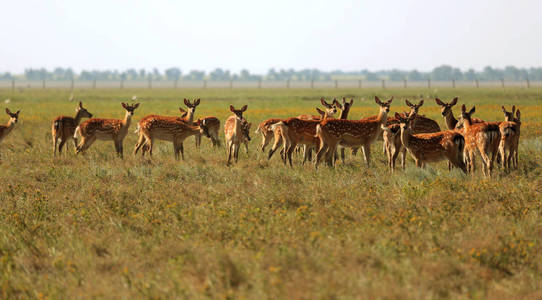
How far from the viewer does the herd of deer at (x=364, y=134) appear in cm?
1305

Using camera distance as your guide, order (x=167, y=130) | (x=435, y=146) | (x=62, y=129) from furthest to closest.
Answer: (x=62, y=129) → (x=167, y=130) → (x=435, y=146)

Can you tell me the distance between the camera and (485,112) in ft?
101

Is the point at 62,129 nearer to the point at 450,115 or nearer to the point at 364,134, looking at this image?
the point at 364,134

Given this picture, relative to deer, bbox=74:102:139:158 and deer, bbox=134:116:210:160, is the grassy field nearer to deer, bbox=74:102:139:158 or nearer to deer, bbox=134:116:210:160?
deer, bbox=134:116:210:160

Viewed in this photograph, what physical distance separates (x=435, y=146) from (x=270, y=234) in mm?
6445

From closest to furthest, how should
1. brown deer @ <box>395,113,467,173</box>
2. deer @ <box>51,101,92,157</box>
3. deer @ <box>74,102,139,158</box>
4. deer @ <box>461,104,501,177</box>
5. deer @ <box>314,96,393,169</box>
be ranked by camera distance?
deer @ <box>461,104,501,177</box>
brown deer @ <box>395,113,467,173</box>
deer @ <box>314,96,393,169</box>
deer @ <box>74,102,139,158</box>
deer @ <box>51,101,92,157</box>

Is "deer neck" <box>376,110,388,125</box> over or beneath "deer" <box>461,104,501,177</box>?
over

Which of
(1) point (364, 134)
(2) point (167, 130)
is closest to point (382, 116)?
(1) point (364, 134)

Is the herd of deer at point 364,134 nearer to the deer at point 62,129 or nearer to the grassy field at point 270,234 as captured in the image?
the deer at point 62,129

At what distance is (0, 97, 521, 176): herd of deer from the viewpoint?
13.0 metres

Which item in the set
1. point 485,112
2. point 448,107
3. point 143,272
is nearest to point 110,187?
point 143,272

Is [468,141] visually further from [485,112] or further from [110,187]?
[485,112]

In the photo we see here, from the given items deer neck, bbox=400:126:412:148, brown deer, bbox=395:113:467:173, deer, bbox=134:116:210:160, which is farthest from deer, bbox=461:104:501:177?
deer, bbox=134:116:210:160

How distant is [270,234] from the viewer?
26.3ft
